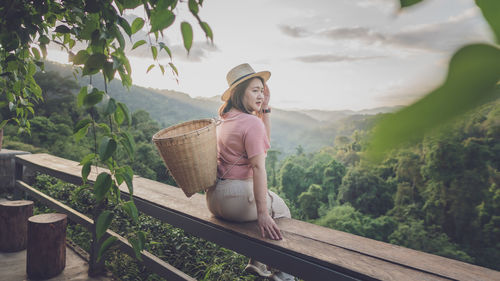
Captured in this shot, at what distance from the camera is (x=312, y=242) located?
1516mm

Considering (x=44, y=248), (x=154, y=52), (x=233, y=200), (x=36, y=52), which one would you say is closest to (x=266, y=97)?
(x=233, y=200)

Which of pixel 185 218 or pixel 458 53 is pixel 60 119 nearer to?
pixel 185 218

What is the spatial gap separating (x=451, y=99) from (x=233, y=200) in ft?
5.58

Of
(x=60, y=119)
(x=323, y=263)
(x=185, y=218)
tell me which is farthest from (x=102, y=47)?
(x=60, y=119)

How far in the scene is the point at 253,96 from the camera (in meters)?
1.92

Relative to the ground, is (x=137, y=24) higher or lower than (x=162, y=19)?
higher

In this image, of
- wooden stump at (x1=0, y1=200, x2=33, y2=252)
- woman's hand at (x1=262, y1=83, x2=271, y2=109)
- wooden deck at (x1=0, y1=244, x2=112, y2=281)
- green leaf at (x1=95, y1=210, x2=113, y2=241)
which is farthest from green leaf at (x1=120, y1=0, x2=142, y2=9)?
wooden stump at (x1=0, y1=200, x2=33, y2=252)

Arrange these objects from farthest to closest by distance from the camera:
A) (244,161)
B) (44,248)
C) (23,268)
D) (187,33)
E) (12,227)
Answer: (12,227)
(23,268)
(44,248)
(244,161)
(187,33)

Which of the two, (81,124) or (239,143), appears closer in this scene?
(81,124)

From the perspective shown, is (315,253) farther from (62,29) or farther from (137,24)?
(62,29)

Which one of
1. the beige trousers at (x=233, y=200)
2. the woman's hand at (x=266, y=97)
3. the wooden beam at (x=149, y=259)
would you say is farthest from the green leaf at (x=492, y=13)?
the woman's hand at (x=266, y=97)

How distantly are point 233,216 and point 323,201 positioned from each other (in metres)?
18.1

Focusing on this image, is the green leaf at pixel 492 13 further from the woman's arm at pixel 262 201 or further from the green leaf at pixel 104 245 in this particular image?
the woman's arm at pixel 262 201

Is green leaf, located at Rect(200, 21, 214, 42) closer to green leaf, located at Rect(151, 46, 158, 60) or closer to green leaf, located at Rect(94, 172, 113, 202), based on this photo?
green leaf, located at Rect(94, 172, 113, 202)
